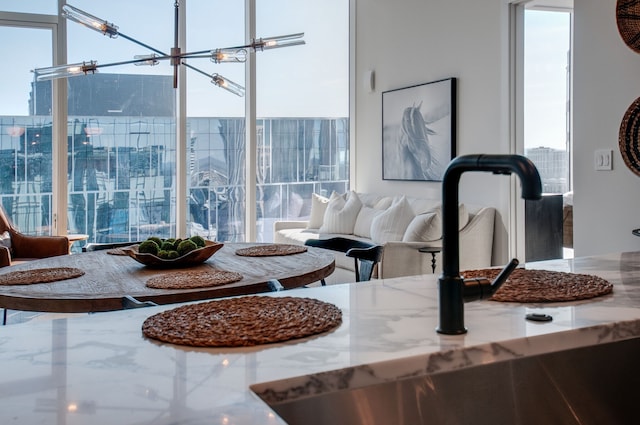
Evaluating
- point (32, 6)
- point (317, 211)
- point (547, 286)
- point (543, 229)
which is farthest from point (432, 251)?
point (32, 6)

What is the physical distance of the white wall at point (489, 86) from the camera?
10.3 ft

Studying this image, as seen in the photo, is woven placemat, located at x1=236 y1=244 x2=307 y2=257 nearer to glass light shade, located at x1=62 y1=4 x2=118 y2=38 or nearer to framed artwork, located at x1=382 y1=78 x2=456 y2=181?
glass light shade, located at x1=62 y1=4 x2=118 y2=38

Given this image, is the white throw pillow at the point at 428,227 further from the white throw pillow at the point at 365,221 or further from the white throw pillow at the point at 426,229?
the white throw pillow at the point at 365,221

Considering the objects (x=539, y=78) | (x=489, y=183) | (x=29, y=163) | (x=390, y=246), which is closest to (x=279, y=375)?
(x=390, y=246)

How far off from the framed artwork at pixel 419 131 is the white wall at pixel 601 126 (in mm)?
1733

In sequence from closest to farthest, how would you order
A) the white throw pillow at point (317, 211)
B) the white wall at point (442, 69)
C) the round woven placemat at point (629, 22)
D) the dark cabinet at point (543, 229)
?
1. the round woven placemat at point (629, 22)
2. the white wall at point (442, 69)
3. the dark cabinet at point (543, 229)
4. the white throw pillow at point (317, 211)

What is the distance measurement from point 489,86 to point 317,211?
235 centimetres

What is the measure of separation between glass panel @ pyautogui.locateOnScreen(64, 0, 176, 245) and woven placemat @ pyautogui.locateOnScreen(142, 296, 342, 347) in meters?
5.09

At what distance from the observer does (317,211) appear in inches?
250

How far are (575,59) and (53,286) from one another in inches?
110

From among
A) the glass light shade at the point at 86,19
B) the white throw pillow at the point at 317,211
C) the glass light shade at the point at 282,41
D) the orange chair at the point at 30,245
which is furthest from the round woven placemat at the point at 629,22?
the orange chair at the point at 30,245

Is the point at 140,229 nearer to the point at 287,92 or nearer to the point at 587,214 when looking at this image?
the point at 287,92

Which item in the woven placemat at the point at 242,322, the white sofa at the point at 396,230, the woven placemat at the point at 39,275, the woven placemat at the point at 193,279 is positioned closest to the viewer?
the woven placemat at the point at 242,322

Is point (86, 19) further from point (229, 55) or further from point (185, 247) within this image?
point (185, 247)
